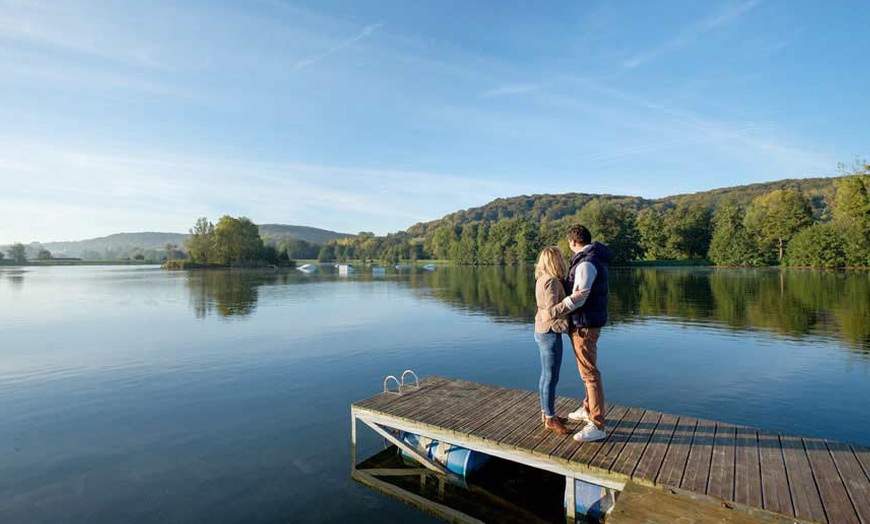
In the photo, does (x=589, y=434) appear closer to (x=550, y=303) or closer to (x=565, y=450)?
(x=565, y=450)

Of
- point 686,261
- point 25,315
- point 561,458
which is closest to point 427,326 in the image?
point 561,458

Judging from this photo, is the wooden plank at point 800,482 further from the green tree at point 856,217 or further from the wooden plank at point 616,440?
the green tree at point 856,217

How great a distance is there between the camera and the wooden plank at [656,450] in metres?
6.25

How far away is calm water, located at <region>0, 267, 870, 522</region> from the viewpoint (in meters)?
7.98

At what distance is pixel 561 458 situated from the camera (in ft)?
22.2

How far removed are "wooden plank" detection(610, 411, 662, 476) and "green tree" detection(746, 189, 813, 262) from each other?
4130 inches

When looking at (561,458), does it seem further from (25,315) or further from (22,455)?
(25,315)

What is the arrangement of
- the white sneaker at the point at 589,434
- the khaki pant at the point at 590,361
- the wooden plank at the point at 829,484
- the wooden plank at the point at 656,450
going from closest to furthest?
the wooden plank at the point at 829,484, the wooden plank at the point at 656,450, the khaki pant at the point at 590,361, the white sneaker at the point at 589,434

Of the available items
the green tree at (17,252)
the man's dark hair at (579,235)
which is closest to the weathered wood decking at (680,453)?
the man's dark hair at (579,235)

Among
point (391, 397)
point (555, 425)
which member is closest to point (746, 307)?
point (555, 425)

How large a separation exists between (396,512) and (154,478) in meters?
4.51

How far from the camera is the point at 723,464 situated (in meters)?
6.46

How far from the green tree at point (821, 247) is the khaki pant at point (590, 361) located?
93.0 m

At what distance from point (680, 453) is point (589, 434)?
1.26 meters
